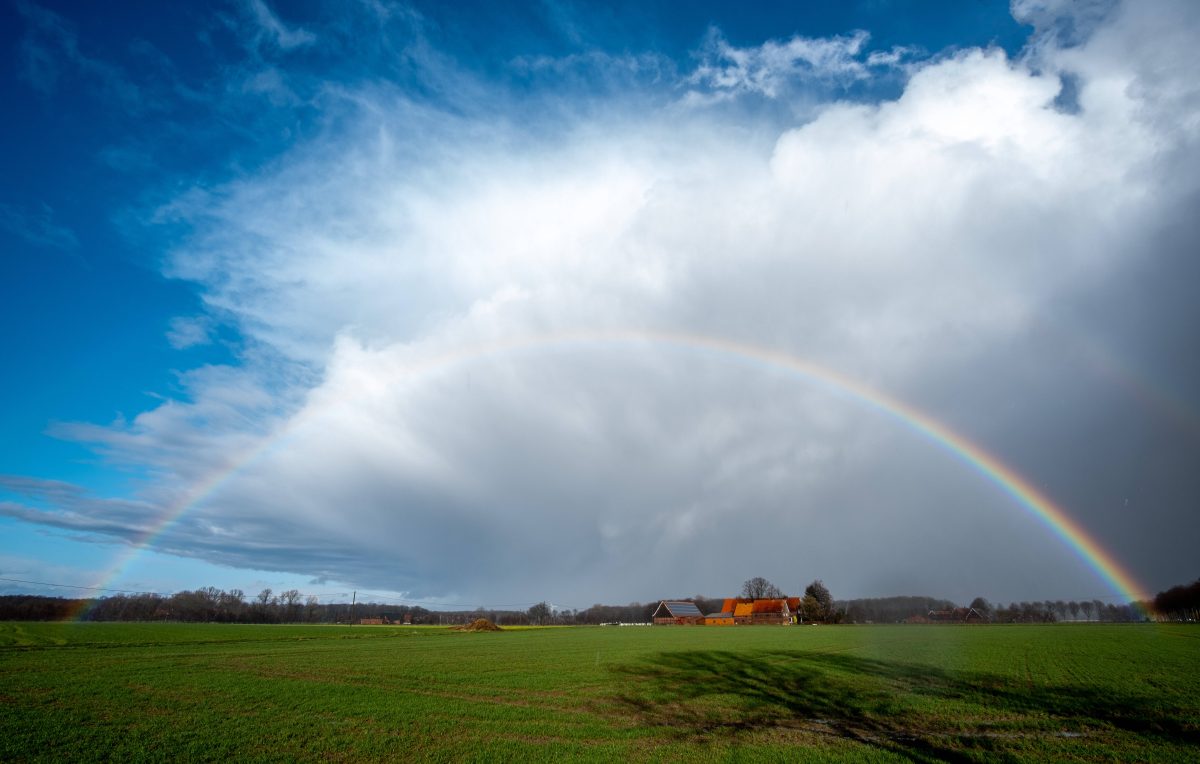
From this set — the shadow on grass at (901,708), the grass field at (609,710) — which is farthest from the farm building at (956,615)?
the shadow on grass at (901,708)

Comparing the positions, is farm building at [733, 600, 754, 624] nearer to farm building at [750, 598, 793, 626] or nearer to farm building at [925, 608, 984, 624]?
farm building at [750, 598, 793, 626]

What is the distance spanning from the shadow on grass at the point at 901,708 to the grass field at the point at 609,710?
0.31ft

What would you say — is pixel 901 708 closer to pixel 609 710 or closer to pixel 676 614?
pixel 609 710

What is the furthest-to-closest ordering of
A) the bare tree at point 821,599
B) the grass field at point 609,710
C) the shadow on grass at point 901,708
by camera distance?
the bare tree at point 821,599 → the shadow on grass at point 901,708 → the grass field at point 609,710

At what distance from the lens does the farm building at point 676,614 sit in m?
175

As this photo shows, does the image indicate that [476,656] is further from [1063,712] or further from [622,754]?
[1063,712]

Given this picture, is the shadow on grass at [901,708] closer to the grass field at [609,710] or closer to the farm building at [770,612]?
the grass field at [609,710]

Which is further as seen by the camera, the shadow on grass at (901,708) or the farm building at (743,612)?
the farm building at (743,612)

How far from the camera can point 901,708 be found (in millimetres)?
21094

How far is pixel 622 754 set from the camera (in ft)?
50.3

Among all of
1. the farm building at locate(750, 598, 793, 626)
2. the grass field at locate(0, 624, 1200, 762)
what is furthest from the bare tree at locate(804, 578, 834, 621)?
the grass field at locate(0, 624, 1200, 762)

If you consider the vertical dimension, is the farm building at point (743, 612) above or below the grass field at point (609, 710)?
above

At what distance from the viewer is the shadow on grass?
1692 centimetres

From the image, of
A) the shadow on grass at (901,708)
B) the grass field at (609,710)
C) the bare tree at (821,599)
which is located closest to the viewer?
the grass field at (609,710)
